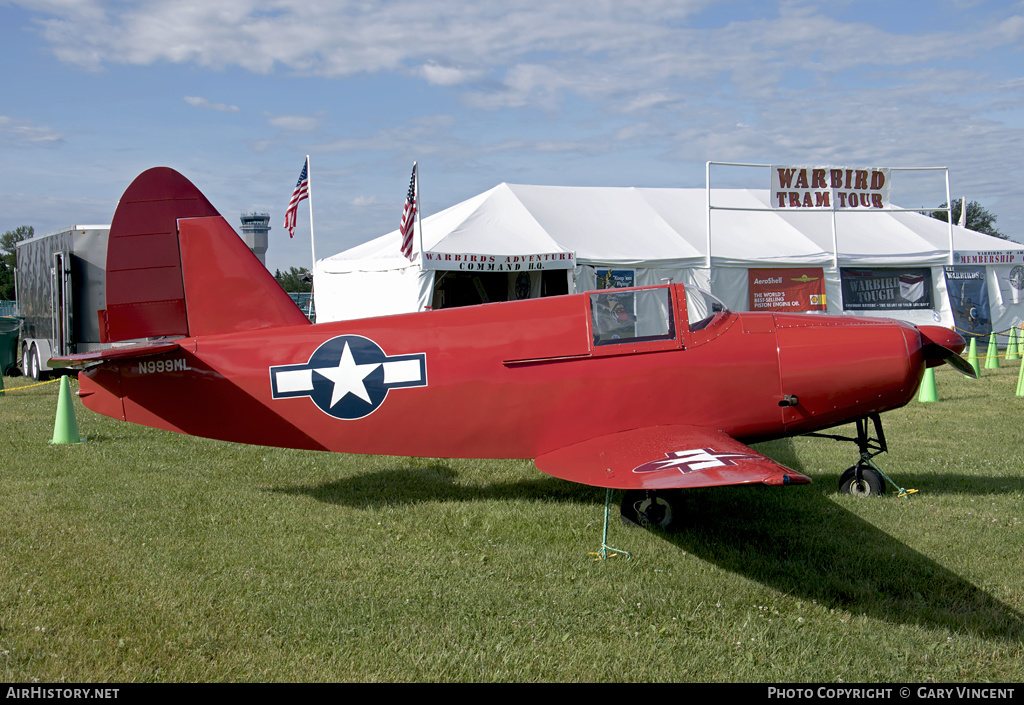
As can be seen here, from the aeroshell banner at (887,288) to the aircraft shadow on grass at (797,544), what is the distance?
13.9 m

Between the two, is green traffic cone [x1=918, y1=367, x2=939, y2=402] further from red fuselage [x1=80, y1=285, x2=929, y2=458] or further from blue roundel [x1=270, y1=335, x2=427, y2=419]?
blue roundel [x1=270, y1=335, x2=427, y2=419]

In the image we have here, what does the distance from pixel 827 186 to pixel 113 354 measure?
18191 mm

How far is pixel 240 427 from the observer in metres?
5.90

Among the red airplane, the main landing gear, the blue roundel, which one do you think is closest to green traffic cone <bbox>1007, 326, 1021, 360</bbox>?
the main landing gear

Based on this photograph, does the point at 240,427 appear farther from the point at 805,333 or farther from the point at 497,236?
the point at 497,236

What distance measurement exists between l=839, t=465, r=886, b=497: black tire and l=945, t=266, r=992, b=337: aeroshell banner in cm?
1587

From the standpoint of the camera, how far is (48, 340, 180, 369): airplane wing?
5354 millimetres

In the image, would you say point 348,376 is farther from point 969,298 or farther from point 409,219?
point 969,298

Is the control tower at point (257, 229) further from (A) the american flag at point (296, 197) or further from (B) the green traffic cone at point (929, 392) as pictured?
(B) the green traffic cone at point (929, 392)

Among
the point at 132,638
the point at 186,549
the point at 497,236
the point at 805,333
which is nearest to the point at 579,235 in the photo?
the point at 497,236

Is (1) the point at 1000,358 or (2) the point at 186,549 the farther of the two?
(1) the point at 1000,358

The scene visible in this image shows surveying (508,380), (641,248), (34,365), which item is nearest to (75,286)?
(34,365)
